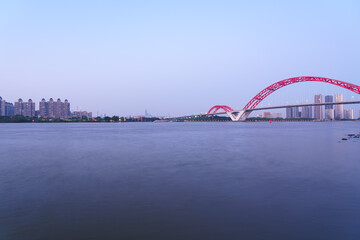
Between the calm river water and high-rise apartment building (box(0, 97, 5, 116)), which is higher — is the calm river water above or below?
below

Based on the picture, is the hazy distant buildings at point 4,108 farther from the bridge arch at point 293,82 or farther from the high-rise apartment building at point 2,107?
the bridge arch at point 293,82

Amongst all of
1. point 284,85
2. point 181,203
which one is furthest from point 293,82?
point 181,203

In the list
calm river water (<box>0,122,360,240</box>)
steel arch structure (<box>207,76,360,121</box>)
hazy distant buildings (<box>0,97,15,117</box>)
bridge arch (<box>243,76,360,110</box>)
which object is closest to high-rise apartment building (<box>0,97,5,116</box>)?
hazy distant buildings (<box>0,97,15,117</box>)

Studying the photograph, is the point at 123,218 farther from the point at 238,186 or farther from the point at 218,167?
the point at 218,167

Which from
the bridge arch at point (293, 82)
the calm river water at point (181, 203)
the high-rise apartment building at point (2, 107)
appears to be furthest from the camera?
the high-rise apartment building at point (2, 107)

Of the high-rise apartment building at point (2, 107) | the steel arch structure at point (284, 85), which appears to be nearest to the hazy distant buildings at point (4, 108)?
the high-rise apartment building at point (2, 107)

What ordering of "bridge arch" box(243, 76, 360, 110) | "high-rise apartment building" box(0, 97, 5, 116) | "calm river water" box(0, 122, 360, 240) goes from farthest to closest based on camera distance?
"high-rise apartment building" box(0, 97, 5, 116) < "bridge arch" box(243, 76, 360, 110) < "calm river water" box(0, 122, 360, 240)

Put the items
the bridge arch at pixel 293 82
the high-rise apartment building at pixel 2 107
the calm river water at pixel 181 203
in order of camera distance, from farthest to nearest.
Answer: the high-rise apartment building at pixel 2 107 → the bridge arch at pixel 293 82 → the calm river water at pixel 181 203

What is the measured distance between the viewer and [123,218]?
5.37 m

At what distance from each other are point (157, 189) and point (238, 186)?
2.55m

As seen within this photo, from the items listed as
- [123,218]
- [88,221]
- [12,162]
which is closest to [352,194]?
[123,218]

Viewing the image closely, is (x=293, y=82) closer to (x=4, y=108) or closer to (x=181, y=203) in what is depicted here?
(x=181, y=203)

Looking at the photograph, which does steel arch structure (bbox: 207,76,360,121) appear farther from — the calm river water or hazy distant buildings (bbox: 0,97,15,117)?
hazy distant buildings (bbox: 0,97,15,117)

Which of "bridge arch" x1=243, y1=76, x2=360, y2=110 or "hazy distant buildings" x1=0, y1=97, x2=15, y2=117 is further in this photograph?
"hazy distant buildings" x1=0, y1=97, x2=15, y2=117
